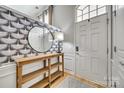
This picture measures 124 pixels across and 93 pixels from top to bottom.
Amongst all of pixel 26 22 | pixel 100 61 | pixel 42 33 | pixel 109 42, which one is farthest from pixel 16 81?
pixel 109 42

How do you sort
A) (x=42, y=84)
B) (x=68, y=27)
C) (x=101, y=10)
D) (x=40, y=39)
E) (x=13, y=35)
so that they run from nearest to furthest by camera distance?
(x=13, y=35)
(x=42, y=84)
(x=101, y=10)
(x=40, y=39)
(x=68, y=27)

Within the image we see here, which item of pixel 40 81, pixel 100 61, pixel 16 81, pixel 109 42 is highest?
pixel 109 42

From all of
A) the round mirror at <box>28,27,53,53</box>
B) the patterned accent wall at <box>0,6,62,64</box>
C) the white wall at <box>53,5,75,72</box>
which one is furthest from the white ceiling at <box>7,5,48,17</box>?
the white wall at <box>53,5,75,72</box>

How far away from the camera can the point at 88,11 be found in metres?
2.45

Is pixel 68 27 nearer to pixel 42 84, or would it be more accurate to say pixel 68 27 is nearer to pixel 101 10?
pixel 101 10

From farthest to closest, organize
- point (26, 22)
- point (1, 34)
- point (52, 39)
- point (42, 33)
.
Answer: point (52, 39)
point (42, 33)
point (26, 22)
point (1, 34)

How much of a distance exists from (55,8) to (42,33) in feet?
2.71

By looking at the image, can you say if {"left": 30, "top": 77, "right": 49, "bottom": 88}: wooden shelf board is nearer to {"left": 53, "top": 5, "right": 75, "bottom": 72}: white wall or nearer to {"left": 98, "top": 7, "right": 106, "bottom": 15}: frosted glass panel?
{"left": 53, "top": 5, "right": 75, "bottom": 72}: white wall

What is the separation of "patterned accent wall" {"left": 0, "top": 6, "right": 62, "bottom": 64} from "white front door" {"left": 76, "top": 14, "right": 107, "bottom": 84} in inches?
54.8

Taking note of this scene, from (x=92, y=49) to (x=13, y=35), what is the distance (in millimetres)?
1804

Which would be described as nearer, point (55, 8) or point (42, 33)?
point (42, 33)

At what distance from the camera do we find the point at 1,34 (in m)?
1.36

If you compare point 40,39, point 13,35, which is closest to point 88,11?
point 40,39
